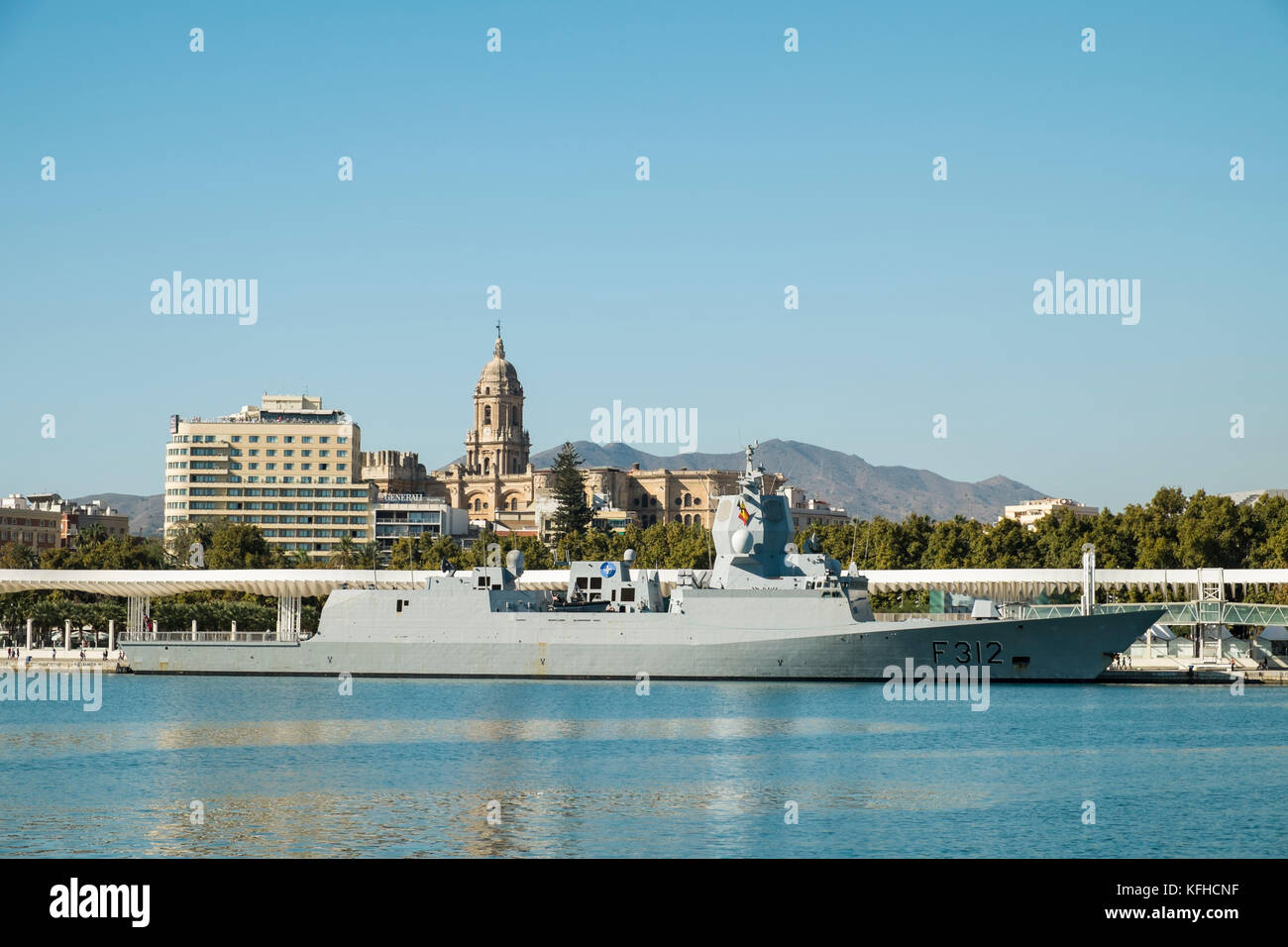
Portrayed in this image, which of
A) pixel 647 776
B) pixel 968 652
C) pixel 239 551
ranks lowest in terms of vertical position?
pixel 647 776

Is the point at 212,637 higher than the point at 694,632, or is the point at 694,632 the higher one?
the point at 694,632

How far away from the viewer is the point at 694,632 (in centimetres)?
5041

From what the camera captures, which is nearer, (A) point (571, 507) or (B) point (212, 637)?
(B) point (212, 637)

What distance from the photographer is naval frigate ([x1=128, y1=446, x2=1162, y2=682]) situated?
49.2 m

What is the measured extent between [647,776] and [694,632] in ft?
74.6

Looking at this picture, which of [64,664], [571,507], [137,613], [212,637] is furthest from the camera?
[571,507]

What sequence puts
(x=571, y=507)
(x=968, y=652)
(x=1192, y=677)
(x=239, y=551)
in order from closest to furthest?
(x=968, y=652) < (x=1192, y=677) < (x=239, y=551) < (x=571, y=507)

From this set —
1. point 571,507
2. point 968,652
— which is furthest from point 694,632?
point 571,507

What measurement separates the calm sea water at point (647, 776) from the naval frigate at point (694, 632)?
4443mm

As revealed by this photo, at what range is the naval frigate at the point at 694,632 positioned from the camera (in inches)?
1939

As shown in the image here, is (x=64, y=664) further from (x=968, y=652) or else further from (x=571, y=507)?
(x=571, y=507)

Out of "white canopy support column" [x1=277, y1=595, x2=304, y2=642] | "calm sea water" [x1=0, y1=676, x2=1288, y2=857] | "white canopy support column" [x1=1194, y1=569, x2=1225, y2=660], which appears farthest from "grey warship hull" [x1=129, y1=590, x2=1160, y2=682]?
"white canopy support column" [x1=277, y1=595, x2=304, y2=642]
